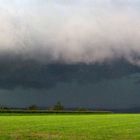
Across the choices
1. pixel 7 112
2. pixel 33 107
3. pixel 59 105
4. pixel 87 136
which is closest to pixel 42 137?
pixel 87 136

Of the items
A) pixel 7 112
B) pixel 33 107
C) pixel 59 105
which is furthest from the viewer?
pixel 59 105

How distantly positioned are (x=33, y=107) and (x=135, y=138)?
468 ft

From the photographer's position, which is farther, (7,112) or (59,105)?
(59,105)

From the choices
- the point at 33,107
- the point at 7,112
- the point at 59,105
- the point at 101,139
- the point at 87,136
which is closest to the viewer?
the point at 101,139

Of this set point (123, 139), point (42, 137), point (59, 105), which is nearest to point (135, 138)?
point (123, 139)

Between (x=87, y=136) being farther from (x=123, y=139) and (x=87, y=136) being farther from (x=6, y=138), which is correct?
(x=6, y=138)

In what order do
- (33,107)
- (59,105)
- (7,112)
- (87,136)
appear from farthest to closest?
(59,105) → (33,107) → (7,112) → (87,136)

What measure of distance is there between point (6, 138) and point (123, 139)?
8806 mm

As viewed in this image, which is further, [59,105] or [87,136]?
[59,105]

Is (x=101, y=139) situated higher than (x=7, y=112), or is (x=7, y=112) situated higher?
(x=7, y=112)

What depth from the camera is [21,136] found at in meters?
33.2

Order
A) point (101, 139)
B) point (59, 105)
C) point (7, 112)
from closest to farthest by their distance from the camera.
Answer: point (101, 139) → point (7, 112) → point (59, 105)

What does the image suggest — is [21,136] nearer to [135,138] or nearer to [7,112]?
[135,138]

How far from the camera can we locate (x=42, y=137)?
3266 centimetres
